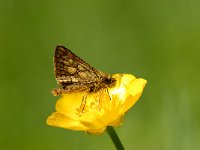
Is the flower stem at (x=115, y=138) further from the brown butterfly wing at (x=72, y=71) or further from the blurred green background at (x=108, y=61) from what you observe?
the blurred green background at (x=108, y=61)

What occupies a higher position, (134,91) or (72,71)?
(72,71)

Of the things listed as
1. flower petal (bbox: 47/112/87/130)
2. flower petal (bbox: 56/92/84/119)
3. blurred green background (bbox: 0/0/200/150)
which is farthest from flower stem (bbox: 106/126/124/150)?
blurred green background (bbox: 0/0/200/150)

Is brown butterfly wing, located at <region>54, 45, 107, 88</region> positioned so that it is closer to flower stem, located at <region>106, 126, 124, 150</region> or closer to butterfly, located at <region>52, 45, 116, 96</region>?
butterfly, located at <region>52, 45, 116, 96</region>

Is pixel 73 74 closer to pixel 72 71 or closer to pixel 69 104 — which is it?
pixel 72 71

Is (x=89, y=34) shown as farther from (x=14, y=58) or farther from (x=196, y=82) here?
(x=196, y=82)

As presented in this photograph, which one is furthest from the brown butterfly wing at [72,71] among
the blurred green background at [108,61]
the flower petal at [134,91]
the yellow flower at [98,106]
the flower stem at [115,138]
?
the blurred green background at [108,61]

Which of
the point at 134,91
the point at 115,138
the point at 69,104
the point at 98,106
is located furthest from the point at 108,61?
the point at 115,138
